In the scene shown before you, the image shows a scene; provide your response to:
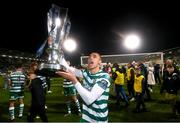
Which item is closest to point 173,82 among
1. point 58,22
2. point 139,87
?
point 139,87

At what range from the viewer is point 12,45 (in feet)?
139

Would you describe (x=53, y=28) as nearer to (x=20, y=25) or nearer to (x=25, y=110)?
(x=25, y=110)

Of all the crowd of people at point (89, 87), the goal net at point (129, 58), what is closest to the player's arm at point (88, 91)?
the crowd of people at point (89, 87)

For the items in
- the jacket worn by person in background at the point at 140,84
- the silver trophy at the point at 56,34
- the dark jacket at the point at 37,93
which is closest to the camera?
the silver trophy at the point at 56,34

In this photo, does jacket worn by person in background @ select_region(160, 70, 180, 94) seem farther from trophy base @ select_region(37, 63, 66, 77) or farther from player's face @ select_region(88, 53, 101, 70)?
trophy base @ select_region(37, 63, 66, 77)

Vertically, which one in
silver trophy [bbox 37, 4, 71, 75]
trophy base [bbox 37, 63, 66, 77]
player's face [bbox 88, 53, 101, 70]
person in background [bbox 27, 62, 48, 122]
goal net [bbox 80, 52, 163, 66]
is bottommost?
person in background [bbox 27, 62, 48, 122]

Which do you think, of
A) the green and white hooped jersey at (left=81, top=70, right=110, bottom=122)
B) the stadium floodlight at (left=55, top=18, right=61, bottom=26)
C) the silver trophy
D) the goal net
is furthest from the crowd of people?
the goal net

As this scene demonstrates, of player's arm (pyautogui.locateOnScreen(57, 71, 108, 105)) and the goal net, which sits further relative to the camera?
the goal net

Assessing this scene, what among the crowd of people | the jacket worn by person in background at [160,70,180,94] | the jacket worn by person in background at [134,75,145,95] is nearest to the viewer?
the crowd of people

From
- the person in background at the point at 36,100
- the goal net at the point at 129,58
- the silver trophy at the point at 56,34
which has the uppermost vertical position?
the goal net at the point at 129,58

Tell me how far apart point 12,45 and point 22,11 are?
8.05 metres

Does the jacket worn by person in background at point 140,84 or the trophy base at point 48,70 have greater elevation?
the trophy base at point 48,70

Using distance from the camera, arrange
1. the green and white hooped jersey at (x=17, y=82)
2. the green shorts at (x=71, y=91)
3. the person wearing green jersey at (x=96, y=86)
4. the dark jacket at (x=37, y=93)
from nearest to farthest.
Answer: the person wearing green jersey at (x=96, y=86) < the dark jacket at (x=37, y=93) < the green and white hooped jersey at (x=17, y=82) < the green shorts at (x=71, y=91)

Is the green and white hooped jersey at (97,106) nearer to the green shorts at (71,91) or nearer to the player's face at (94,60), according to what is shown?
the player's face at (94,60)
